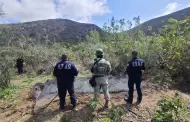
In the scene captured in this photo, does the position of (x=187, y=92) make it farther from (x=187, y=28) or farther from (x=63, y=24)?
(x=63, y=24)

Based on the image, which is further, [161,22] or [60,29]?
[60,29]

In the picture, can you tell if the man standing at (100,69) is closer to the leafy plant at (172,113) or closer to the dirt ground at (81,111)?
the dirt ground at (81,111)

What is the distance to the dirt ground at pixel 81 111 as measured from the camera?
6.27m

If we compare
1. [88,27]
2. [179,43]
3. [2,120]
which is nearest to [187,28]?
[179,43]

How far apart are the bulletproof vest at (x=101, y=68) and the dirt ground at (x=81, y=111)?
3.39 feet

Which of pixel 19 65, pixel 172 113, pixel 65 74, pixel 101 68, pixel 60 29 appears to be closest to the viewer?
pixel 172 113

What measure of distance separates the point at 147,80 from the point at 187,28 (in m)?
2.71

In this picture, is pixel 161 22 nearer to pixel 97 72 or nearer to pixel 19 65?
pixel 97 72

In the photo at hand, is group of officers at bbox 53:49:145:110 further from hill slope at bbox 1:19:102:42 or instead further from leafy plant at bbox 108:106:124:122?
hill slope at bbox 1:19:102:42

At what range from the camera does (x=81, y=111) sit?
258 inches

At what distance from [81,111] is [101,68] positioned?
137 centimetres

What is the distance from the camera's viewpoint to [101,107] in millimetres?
6625

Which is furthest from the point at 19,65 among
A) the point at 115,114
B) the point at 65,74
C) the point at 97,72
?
the point at 115,114

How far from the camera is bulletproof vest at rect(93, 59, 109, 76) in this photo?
21.0 ft
